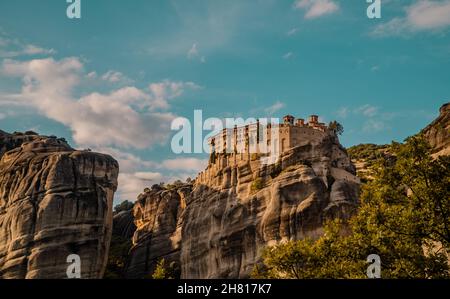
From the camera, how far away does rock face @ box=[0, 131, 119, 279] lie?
85.8 metres

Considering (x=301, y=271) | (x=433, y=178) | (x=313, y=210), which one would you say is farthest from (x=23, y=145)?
(x=433, y=178)

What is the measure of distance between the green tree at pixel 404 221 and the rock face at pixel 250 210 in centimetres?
4253

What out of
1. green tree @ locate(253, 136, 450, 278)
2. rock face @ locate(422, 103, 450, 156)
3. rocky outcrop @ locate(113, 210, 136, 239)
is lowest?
green tree @ locate(253, 136, 450, 278)

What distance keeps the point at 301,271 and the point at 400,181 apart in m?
8.73

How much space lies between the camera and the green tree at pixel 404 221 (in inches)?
1163

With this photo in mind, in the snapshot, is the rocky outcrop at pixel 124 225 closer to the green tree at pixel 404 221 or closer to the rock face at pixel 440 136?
the rock face at pixel 440 136

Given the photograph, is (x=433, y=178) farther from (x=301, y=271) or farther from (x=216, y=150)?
(x=216, y=150)

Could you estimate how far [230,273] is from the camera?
289 ft

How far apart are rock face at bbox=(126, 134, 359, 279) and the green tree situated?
42526 mm

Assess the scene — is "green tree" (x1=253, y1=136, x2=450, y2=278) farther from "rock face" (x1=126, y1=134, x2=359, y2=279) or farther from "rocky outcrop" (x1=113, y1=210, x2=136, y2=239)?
"rocky outcrop" (x1=113, y1=210, x2=136, y2=239)

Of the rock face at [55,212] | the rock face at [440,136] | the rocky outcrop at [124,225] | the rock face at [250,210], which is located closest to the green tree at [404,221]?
the rock face at [440,136]

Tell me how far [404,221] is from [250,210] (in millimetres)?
61795

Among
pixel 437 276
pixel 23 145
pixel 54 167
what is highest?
pixel 23 145

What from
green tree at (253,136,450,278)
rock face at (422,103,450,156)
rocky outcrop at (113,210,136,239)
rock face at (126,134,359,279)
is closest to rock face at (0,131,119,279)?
rock face at (126,134,359,279)
